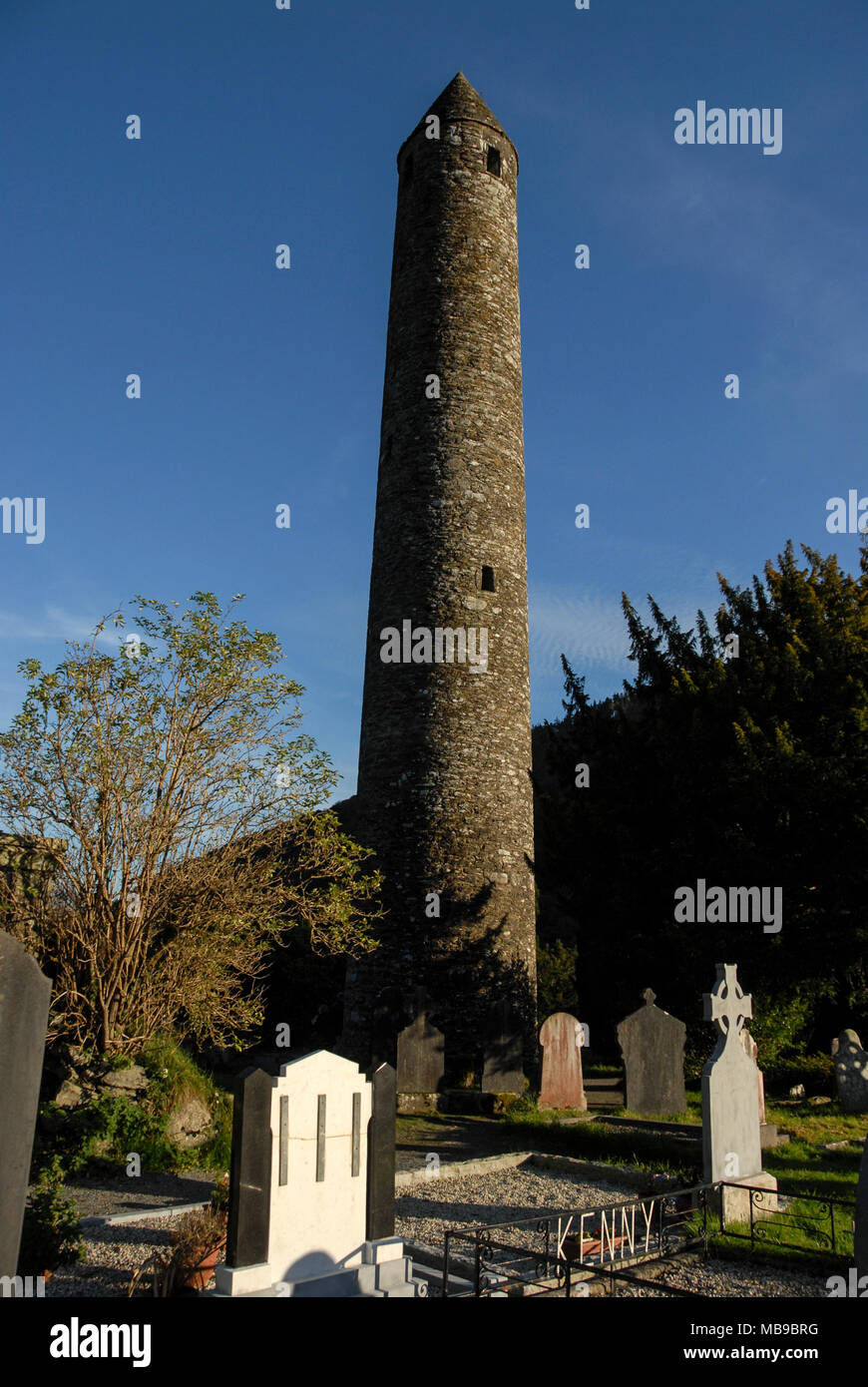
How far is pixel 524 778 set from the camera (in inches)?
678

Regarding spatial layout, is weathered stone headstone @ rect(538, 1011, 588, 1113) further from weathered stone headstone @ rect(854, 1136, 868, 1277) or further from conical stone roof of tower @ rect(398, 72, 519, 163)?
conical stone roof of tower @ rect(398, 72, 519, 163)

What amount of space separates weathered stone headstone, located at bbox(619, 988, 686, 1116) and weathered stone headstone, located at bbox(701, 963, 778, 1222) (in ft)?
12.5

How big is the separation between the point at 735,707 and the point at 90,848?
34.1 ft

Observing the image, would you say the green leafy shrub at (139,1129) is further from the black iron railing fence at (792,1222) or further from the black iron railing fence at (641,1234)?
the black iron railing fence at (792,1222)

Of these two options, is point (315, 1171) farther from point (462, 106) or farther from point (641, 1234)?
point (462, 106)

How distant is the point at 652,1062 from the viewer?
12.7 metres

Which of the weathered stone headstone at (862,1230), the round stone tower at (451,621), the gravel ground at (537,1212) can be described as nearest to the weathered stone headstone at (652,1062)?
the gravel ground at (537,1212)

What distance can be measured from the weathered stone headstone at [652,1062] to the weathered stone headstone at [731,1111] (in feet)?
12.5

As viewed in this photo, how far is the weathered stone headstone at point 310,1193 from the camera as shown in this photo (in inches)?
199

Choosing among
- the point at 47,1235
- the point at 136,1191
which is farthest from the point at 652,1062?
the point at 47,1235

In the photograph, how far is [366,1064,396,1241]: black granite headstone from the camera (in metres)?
5.61

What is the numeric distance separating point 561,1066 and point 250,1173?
8634mm

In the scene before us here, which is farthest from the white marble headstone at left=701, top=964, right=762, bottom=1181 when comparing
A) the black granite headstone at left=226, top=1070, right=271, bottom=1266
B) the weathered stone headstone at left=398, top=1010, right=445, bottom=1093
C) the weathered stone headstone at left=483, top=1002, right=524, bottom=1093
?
the weathered stone headstone at left=398, top=1010, right=445, bottom=1093
